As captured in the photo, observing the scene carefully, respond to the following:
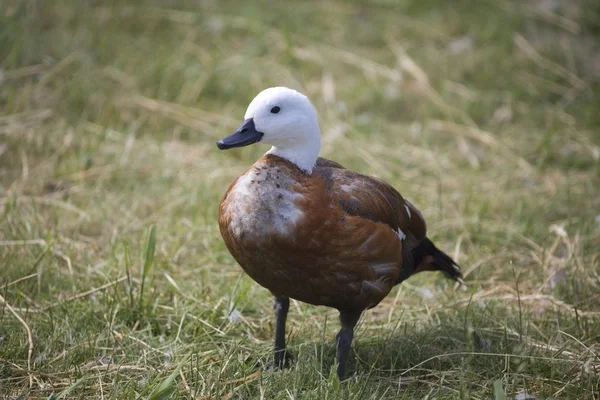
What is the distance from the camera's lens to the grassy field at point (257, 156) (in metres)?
2.99

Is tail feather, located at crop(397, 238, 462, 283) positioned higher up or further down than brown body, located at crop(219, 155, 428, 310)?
further down

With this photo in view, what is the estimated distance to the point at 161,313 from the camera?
338cm

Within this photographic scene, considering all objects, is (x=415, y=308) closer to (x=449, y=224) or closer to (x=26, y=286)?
(x=449, y=224)

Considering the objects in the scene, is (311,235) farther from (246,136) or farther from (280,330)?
(280,330)

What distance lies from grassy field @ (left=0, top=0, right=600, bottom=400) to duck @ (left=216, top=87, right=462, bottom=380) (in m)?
0.31

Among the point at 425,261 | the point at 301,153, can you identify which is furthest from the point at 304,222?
the point at 425,261

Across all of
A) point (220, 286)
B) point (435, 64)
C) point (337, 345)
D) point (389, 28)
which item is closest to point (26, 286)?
point (220, 286)

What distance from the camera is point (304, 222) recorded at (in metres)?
2.69

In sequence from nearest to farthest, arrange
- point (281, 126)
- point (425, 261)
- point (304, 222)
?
point (304, 222) < point (281, 126) < point (425, 261)

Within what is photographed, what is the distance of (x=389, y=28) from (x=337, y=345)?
4.96m

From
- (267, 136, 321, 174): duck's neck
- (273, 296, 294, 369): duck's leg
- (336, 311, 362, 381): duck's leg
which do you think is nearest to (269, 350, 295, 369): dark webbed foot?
(273, 296, 294, 369): duck's leg

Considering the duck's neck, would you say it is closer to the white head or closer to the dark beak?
the white head

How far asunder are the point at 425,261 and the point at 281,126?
109 centimetres

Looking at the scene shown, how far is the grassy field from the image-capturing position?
2.99 metres
